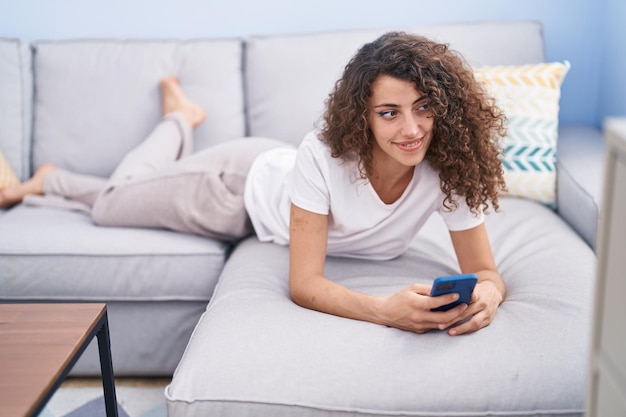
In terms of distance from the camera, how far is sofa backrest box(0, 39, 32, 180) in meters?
2.25

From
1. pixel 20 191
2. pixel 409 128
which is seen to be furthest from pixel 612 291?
pixel 20 191

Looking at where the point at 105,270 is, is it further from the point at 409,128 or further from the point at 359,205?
the point at 409,128

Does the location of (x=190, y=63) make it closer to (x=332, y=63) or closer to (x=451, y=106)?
(x=332, y=63)

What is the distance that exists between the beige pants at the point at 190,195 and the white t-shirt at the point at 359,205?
1.06 ft

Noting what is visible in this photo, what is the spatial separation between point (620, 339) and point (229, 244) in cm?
125

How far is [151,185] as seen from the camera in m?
1.84

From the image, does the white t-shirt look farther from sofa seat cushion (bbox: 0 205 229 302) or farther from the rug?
the rug

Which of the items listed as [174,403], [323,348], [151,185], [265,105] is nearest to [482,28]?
[265,105]

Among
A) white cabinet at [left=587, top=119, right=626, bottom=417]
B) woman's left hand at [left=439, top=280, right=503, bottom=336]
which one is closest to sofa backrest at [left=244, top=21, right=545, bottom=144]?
woman's left hand at [left=439, top=280, right=503, bottom=336]

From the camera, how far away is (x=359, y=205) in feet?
4.90

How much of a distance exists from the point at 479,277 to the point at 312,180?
41cm

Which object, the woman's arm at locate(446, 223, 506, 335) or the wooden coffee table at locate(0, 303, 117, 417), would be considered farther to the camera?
the woman's arm at locate(446, 223, 506, 335)

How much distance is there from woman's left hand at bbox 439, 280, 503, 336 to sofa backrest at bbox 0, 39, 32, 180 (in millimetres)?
1620

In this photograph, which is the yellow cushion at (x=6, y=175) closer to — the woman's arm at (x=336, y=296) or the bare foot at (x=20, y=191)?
the bare foot at (x=20, y=191)
